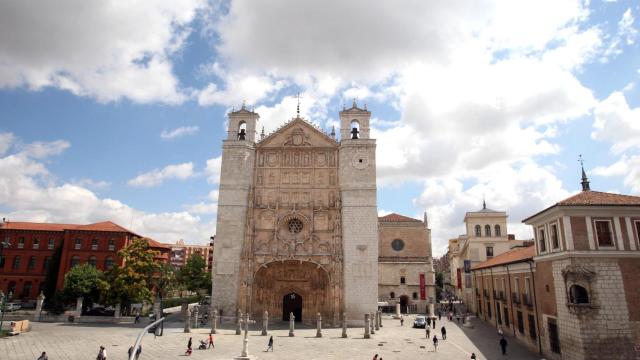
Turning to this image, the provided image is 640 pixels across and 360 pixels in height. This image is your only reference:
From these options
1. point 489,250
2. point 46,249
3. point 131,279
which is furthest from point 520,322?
point 46,249

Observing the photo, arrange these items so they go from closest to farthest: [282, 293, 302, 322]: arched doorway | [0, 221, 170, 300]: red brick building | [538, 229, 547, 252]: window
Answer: [538, 229, 547, 252]: window, [282, 293, 302, 322]: arched doorway, [0, 221, 170, 300]: red brick building

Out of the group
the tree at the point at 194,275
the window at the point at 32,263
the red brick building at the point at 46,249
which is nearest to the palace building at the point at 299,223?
the red brick building at the point at 46,249

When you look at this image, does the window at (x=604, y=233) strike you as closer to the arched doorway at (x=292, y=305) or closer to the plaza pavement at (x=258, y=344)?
the plaza pavement at (x=258, y=344)

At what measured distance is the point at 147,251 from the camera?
38656mm

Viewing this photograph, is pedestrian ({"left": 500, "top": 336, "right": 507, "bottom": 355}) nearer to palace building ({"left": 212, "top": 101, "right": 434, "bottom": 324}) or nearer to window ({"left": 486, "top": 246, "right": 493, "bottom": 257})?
palace building ({"left": 212, "top": 101, "right": 434, "bottom": 324})

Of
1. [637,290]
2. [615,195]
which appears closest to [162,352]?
[637,290]

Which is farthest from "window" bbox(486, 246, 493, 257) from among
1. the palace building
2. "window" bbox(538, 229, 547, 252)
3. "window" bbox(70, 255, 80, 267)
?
"window" bbox(70, 255, 80, 267)

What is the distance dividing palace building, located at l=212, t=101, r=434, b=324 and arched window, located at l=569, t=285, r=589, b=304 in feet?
63.3

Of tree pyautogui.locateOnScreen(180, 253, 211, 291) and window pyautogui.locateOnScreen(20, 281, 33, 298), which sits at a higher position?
tree pyautogui.locateOnScreen(180, 253, 211, 291)

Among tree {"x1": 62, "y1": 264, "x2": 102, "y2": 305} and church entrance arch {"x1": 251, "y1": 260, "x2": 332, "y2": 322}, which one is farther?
church entrance arch {"x1": 251, "y1": 260, "x2": 332, "y2": 322}

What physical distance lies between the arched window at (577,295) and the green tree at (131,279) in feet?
110

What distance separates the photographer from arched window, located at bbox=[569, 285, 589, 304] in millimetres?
19469

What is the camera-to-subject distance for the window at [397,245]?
2025 inches

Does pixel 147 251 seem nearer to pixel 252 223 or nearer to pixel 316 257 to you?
pixel 252 223
